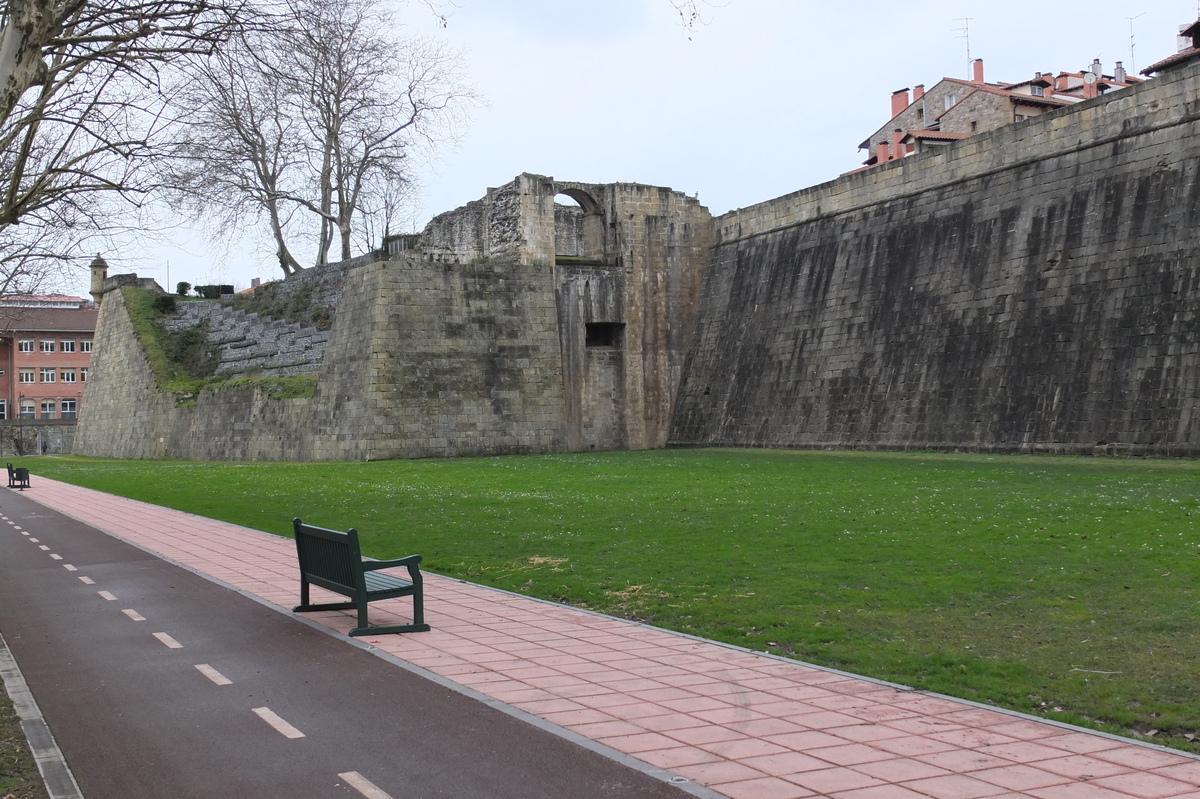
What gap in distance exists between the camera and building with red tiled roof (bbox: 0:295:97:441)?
262ft

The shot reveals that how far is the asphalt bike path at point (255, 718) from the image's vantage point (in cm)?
502

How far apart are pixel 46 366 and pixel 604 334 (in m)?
61.4

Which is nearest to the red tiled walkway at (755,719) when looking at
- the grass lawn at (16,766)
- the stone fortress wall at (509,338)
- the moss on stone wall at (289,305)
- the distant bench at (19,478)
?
the grass lawn at (16,766)

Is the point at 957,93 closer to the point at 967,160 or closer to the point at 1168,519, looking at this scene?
the point at 967,160

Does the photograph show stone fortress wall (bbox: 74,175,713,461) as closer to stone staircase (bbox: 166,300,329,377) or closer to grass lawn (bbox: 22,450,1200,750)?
stone staircase (bbox: 166,300,329,377)

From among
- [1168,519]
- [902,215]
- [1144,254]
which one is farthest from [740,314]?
[1168,519]

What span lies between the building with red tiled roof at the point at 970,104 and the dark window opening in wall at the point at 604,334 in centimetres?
1777

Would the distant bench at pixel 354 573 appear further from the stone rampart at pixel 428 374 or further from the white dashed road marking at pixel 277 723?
the stone rampart at pixel 428 374

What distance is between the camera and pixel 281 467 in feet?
95.5

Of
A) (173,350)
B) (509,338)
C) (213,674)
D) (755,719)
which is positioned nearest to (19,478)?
(509,338)

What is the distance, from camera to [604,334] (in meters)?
34.6

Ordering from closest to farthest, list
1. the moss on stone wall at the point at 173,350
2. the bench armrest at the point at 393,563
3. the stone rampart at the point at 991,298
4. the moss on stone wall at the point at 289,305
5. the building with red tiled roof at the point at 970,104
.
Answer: the bench armrest at the point at 393,563
the stone rampart at the point at 991,298
the moss on stone wall at the point at 289,305
the moss on stone wall at the point at 173,350
the building with red tiled roof at the point at 970,104

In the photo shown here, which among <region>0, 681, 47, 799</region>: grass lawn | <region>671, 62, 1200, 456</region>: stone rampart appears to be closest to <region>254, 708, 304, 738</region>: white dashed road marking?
<region>0, 681, 47, 799</region>: grass lawn

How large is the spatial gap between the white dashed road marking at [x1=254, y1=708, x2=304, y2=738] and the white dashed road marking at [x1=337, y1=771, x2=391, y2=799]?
765 millimetres
